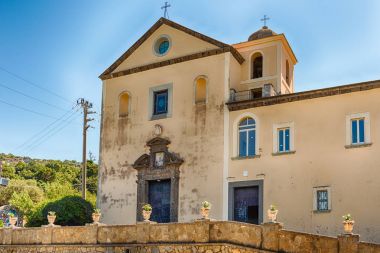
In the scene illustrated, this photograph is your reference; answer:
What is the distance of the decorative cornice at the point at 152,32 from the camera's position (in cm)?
3002

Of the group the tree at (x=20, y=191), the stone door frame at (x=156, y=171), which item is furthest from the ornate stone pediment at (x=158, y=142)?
the tree at (x=20, y=191)

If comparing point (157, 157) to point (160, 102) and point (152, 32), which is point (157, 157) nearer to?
point (160, 102)

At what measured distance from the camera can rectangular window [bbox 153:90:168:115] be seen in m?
31.3

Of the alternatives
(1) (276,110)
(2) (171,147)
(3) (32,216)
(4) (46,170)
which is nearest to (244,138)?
(1) (276,110)

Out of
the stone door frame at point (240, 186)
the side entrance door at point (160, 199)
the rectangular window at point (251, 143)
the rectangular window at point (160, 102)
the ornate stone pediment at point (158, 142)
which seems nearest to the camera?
the stone door frame at point (240, 186)

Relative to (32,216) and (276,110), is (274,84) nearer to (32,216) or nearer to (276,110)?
(276,110)

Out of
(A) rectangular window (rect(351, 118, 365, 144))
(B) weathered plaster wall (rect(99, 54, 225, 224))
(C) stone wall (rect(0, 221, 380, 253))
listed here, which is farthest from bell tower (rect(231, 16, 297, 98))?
(C) stone wall (rect(0, 221, 380, 253))

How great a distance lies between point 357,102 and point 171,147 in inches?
390

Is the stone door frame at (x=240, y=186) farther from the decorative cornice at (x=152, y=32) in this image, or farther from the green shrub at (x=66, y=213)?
the green shrub at (x=66, y=213)

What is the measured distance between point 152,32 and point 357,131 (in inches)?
526

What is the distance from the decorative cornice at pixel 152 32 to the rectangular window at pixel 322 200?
892cm

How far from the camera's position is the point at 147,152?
3103cm

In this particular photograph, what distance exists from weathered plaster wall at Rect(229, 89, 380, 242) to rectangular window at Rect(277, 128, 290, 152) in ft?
1.34

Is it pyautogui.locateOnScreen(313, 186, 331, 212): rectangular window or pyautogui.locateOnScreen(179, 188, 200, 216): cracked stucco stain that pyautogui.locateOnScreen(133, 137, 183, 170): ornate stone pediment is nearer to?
pyautogui.locateOnScreen(179, 188, 200, 216): cracked stucco stain
